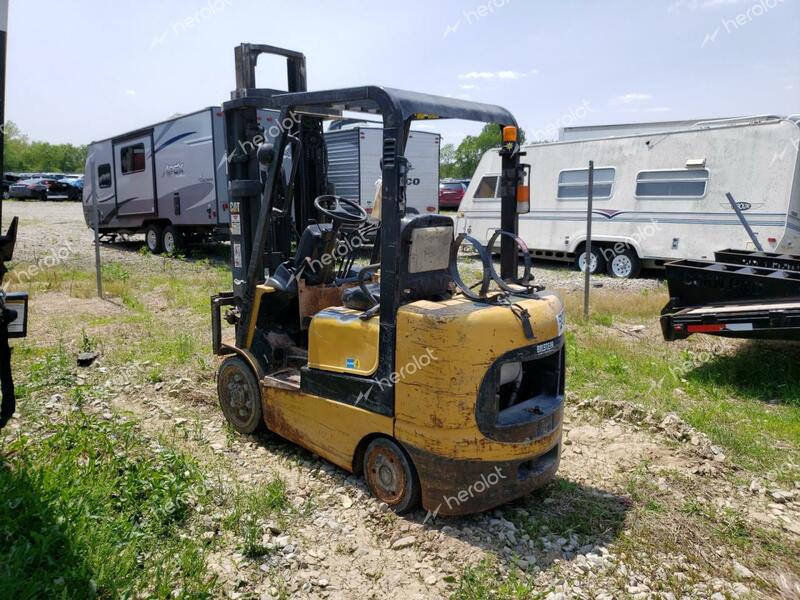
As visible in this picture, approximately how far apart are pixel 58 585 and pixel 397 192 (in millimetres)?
2607

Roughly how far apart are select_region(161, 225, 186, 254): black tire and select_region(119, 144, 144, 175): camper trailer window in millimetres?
1851

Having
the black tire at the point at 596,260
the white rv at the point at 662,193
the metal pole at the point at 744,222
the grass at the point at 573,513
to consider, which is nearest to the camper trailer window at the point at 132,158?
the white rv at the point at 662,193

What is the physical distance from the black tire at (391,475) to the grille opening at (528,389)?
0.67 m

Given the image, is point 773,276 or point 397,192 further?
point 773,276

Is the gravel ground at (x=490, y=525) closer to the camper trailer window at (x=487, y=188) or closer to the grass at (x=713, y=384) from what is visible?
the grass at (x=713, y=384)

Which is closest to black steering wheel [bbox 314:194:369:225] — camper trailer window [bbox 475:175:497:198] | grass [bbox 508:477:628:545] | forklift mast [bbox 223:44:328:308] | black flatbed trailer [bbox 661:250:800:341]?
forklift mast [bbox 223:44:328:308]

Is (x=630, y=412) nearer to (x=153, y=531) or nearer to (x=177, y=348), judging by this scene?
(x=153, y=531)

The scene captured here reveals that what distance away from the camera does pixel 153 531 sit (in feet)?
11.7

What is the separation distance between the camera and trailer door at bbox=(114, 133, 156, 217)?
15797 mm

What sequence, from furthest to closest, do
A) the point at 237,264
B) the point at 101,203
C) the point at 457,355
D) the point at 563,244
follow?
the point at 101,203 → the point at 563,244 → the point at 237,264 → the point at 457,355

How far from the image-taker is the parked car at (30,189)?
34469 mm

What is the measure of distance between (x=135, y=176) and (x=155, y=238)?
5.69 ft

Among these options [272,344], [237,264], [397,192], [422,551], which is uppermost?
[397,192]

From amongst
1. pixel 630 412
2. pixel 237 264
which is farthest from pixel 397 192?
pixel 630 412
